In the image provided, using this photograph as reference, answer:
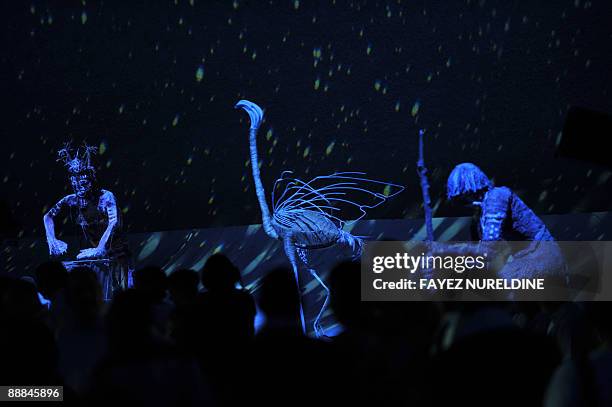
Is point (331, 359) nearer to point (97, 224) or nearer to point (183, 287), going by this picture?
point (183, 287)

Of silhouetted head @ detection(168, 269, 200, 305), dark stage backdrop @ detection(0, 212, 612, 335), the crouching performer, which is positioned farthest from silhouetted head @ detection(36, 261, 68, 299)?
dark stage backdrop @ detection(0, 212, 612, 335)

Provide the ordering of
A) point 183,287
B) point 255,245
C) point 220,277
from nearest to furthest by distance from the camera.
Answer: point 220,277 → point 183,287 → point 255,245

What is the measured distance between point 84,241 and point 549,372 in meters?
7.08

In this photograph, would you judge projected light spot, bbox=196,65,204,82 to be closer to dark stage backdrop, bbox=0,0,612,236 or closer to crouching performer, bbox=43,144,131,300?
dark stage backdrop, bbox=0,0,612,236

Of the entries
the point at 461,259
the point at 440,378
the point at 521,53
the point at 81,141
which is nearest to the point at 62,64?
the point at 81,141

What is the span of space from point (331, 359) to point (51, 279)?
5.81 ft

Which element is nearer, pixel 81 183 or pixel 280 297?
pixel 280 297

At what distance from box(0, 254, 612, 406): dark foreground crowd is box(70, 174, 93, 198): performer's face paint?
3.81 metres

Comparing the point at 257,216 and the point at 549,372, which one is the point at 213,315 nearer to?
the point at 549,372

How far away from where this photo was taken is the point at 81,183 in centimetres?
586

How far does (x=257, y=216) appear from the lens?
8.77m

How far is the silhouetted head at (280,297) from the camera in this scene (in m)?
1.91

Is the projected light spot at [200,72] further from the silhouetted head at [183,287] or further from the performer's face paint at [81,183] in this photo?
the silhouetted head at [183,287]

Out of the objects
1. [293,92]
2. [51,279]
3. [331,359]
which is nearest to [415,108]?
[293,92]
